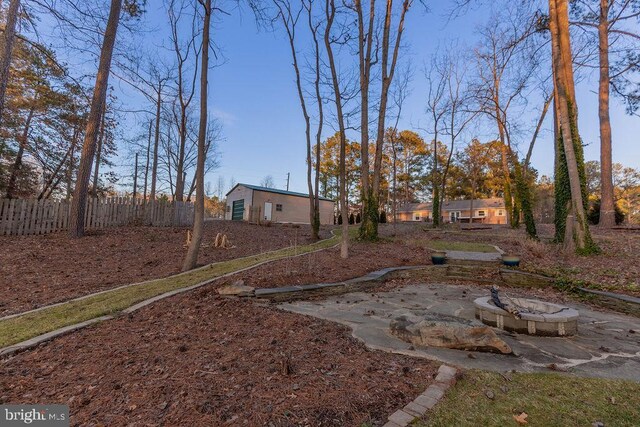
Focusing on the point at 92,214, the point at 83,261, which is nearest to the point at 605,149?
the point at 83,261

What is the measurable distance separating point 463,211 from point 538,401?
4006 cm

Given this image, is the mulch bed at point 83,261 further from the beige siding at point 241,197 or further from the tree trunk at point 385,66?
the beige siding at point 241,197

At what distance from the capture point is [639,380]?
2258 mm

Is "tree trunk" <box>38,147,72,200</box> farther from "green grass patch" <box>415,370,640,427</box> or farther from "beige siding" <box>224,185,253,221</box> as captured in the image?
"green grass patch" <box>415,370,640,427</box>

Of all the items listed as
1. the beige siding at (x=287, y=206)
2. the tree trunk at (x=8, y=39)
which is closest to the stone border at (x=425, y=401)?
the tree trunk at (x=8, y=39)

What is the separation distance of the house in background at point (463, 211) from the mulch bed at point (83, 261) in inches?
1233

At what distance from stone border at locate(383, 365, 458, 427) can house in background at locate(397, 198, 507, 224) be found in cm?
3383

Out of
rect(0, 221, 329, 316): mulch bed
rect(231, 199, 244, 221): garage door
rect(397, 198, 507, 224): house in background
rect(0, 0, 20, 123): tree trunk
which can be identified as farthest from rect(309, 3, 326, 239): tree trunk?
rect(397, 198, 507, 224): house in background

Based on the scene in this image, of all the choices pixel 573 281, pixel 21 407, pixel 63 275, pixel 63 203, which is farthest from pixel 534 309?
pixel 63 203

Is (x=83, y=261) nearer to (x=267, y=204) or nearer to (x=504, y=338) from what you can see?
(x=504, y=338)

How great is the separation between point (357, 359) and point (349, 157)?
28.9 metres

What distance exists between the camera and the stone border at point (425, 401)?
1.67m

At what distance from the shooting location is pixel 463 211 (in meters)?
38.1

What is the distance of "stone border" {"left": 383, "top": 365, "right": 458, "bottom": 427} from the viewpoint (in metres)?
1.67
